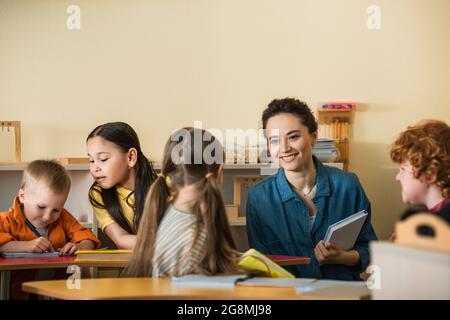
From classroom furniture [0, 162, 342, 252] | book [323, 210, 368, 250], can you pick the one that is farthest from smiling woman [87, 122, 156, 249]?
classroom furniture [0, 162, 342, 252]

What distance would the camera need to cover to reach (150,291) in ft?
5.72

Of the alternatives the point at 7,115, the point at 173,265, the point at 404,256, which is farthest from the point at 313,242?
the point at 7,115

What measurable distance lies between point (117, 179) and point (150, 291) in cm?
130

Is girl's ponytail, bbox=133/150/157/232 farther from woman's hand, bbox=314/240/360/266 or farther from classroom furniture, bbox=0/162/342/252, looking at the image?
classroom furniture, bbox=0/162/342/252

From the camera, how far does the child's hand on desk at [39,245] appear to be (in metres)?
2.71

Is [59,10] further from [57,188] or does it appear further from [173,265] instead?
[173,265]

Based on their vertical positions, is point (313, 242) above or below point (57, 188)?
below

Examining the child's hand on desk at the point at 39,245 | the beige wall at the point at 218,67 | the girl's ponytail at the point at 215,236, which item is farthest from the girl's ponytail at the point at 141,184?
the beige wall at the point at 218,67

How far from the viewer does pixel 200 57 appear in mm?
4520

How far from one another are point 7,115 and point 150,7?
1.07 meters

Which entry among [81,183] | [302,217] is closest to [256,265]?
[302,217]

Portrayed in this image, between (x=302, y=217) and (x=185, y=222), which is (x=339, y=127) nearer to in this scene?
(x=302, y=217)

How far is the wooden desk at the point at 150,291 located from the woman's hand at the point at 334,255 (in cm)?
90

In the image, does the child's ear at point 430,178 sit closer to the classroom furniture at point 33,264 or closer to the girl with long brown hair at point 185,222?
the girl with long brown hair at point 185,222
